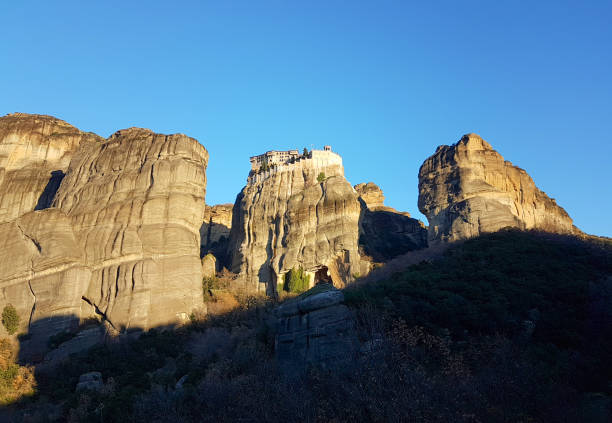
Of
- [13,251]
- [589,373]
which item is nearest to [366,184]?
[13,251]

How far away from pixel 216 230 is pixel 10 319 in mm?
36600

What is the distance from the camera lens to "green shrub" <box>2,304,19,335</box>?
3956cm

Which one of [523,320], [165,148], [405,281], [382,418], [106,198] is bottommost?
[382,418]

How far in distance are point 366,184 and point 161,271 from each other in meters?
50.2

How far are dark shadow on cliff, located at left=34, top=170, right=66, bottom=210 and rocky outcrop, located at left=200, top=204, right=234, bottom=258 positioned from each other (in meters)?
19.7

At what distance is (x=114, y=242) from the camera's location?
43844 millimetres

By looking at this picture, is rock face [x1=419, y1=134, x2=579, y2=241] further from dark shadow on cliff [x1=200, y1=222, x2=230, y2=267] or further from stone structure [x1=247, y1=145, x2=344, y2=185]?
dark shadow on cliff [x1=200, y1=222, x2=230, y2=267]

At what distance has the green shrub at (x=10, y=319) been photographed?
39562 millimetres

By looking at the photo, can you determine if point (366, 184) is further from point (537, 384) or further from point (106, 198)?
point (537, 384)

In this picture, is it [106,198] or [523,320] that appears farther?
[106,198]

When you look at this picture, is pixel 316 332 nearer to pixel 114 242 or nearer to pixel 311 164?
pixel 114 242

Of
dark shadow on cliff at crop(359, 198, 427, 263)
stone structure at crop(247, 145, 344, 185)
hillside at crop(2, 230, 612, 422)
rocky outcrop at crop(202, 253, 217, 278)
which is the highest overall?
stone structure at crop(247, 145, 344, 185)

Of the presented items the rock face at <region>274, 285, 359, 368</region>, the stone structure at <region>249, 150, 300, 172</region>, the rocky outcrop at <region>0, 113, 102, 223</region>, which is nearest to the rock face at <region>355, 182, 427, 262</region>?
the stone structure at <region>249, 150, 300, 172</region>

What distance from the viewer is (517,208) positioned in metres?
56.6
